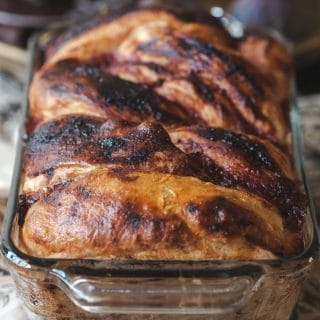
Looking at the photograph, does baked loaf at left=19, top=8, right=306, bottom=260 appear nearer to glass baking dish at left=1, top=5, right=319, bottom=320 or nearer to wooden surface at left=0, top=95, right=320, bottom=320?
glass baking dish at left=1, top=5, right=319, bottom=320

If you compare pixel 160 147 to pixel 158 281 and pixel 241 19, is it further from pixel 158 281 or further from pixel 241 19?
pixel 241 19

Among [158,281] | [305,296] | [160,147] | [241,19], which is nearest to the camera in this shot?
[158,281]

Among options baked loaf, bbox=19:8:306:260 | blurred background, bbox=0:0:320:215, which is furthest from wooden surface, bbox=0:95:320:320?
blurred background, bbox=0:0:320:215

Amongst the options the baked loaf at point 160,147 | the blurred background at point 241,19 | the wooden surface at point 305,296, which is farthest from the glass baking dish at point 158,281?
the blurred background at point 241,19

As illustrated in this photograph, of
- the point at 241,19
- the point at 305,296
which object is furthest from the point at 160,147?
the point at 241,19

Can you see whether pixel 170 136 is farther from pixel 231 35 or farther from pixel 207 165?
pixel 231 35

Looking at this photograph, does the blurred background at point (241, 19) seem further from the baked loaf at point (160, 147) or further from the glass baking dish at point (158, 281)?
the glass baking dish at point (158, 281)

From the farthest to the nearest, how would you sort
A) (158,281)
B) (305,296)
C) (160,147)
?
(305,296), (160,147), (158,281)

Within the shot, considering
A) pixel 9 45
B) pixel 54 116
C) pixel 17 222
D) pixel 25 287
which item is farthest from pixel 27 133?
pixel 9 45

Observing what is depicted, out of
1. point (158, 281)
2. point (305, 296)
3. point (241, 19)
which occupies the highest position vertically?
point (158, 281)
